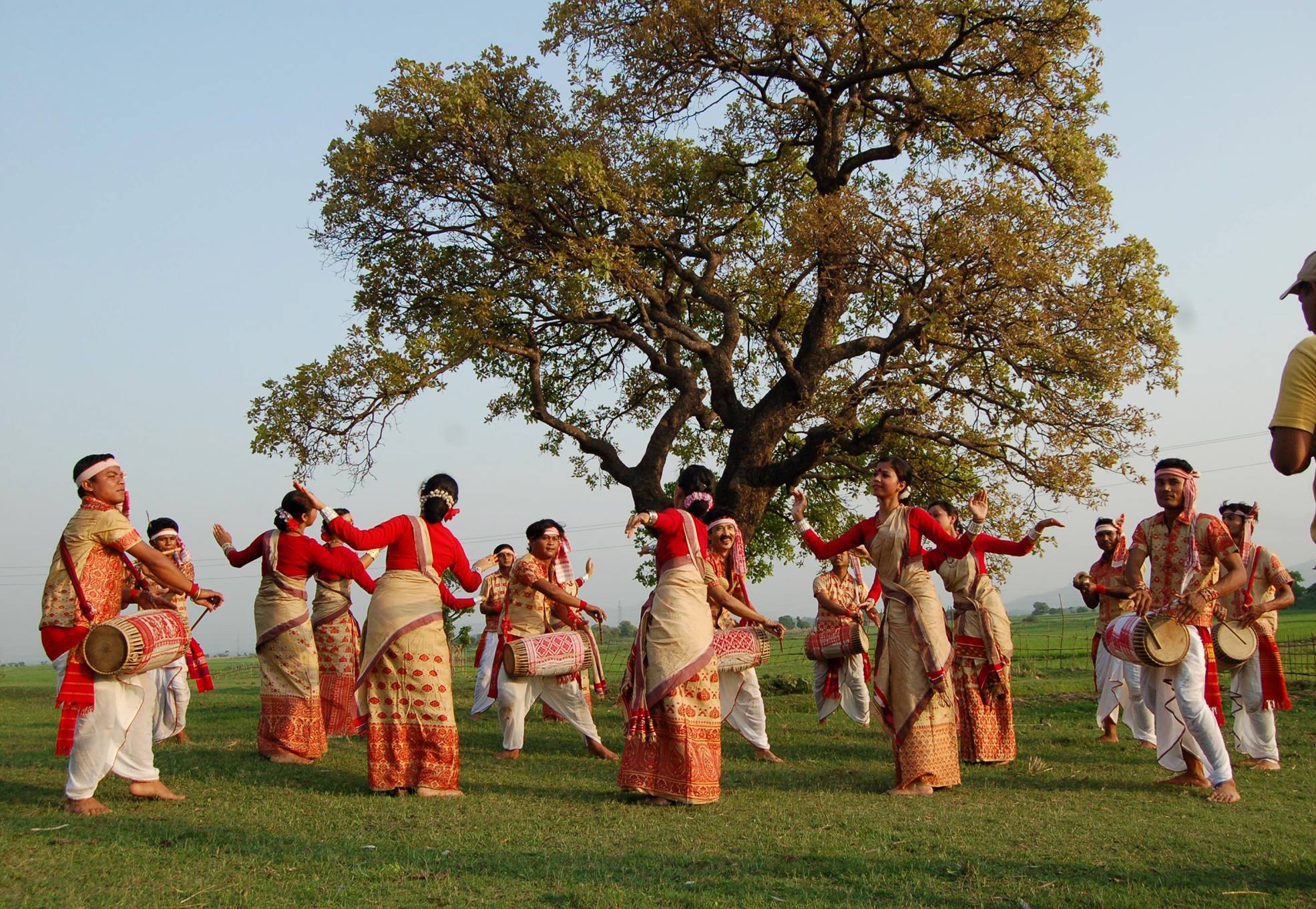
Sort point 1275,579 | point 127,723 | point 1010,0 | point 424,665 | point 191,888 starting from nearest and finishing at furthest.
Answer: point 191,888 → point 127,723 → point 424,665 → point 1275,579 → point 1010,0

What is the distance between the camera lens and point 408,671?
7.21 m

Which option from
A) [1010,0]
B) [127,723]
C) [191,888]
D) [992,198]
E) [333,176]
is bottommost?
[191,888]

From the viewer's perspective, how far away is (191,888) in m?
4.70

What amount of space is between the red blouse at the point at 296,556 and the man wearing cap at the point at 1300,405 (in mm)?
7073

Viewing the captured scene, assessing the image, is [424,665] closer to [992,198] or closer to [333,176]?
[992,198]

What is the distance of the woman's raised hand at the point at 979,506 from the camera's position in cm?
721

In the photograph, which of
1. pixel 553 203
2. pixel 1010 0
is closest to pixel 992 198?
pixel 1010 0

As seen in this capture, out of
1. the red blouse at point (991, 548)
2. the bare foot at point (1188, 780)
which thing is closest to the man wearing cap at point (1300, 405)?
the red blouse at point (991, 548)

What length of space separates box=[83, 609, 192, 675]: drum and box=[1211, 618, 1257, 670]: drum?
718 centimetres

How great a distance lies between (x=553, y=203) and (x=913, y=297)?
5019 millimetres

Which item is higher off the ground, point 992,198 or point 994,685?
point 992,198

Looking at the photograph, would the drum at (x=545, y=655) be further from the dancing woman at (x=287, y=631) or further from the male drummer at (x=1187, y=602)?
the male drummer at (x=1187, y=602)

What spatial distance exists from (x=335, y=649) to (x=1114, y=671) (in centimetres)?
709

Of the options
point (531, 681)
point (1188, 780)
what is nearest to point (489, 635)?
point (531, 681)
